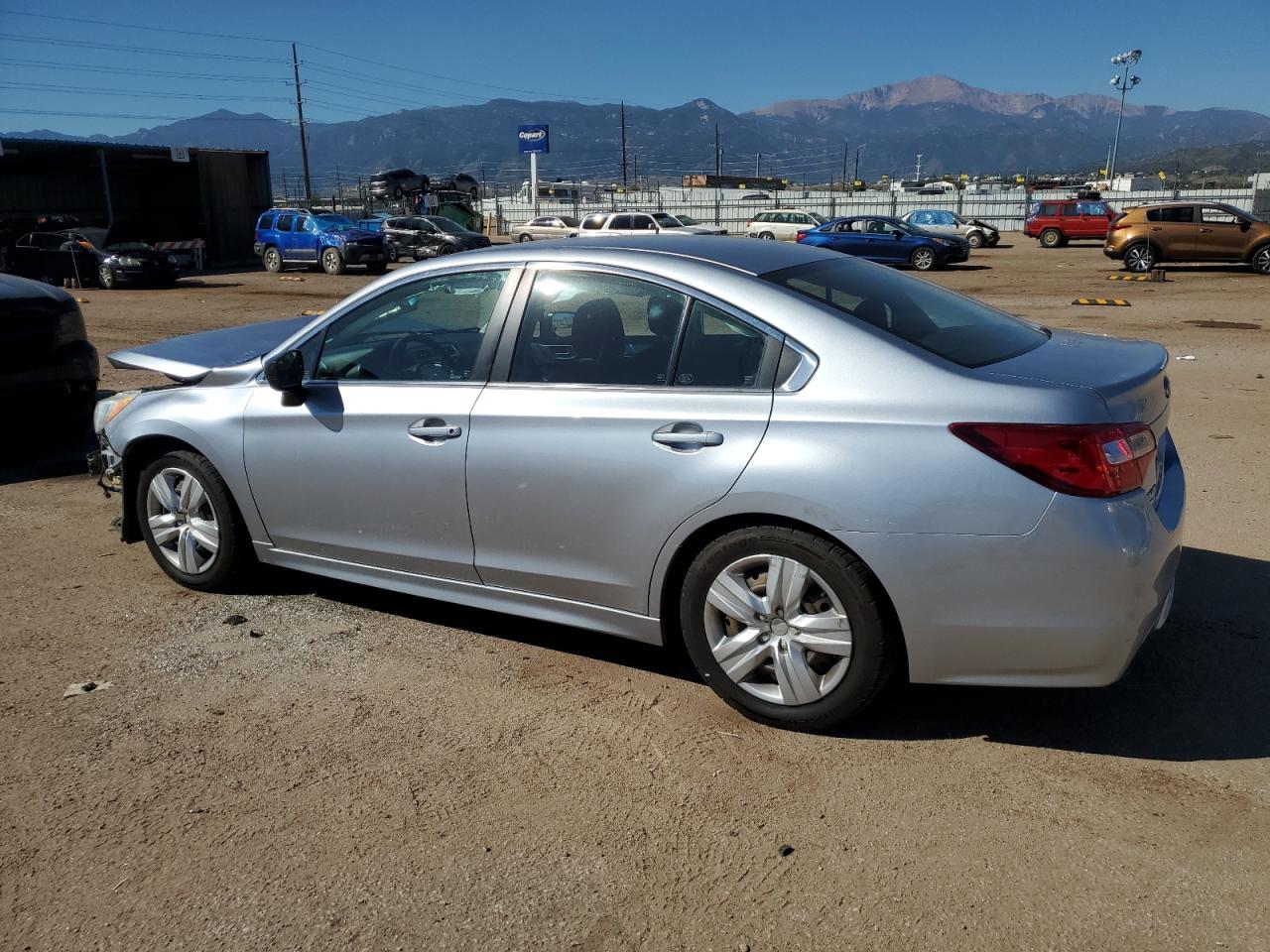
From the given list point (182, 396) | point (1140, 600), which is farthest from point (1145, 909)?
point (182, 396)

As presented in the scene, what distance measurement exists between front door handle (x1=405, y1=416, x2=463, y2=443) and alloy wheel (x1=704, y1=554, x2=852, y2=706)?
1169 millimetres

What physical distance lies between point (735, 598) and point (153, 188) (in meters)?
43.1

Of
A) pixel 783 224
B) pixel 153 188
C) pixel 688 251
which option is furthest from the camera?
pixel 153 188

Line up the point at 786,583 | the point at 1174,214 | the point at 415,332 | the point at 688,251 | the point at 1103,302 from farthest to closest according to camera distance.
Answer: the point at 1174,214 → the point at 1103,302 → the point at 415,332 → the point at 688,251 → the point at 786,583

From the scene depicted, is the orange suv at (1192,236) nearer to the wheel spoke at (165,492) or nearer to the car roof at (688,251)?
the car roof at (688,251)

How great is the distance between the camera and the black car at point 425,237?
101 ft

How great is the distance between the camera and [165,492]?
15.6 ft

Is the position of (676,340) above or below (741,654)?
above

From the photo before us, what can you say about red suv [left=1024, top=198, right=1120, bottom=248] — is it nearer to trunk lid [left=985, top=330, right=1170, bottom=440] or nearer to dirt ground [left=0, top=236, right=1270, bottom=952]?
dirt ground [left=0, top=236, right=1270, bottom=952]

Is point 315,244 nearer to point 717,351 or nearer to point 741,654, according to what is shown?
point 717,351

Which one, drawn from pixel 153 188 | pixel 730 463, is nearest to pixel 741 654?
pixel 730 463

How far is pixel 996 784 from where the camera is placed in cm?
313

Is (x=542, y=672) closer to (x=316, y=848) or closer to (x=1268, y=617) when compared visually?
(x=316, y=848)

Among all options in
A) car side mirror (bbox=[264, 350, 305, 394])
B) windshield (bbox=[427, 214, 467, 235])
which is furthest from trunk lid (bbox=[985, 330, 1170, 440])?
windshield (bbox=[427, 214, 467, 235])
